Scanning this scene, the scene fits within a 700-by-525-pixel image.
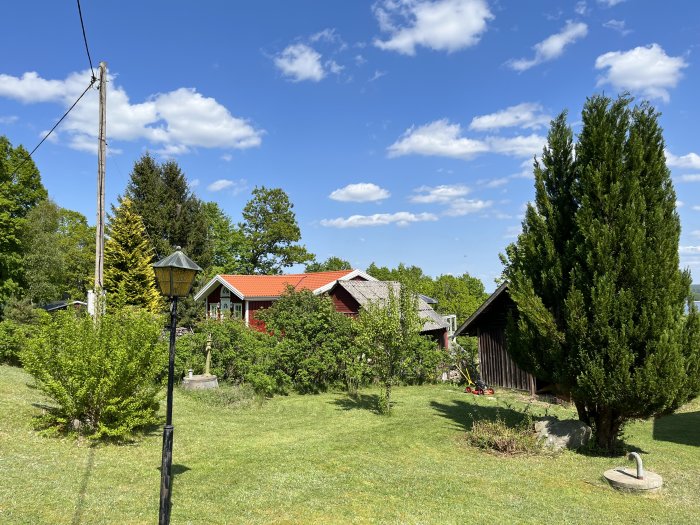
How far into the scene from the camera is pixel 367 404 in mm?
14664

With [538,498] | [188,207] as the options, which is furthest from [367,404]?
[188,207]

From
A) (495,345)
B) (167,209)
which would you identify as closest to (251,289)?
(167,209)

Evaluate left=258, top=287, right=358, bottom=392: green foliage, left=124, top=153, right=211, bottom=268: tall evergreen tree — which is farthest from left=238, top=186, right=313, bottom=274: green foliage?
left=258, top=287, right=358, bottom=392: green foliage

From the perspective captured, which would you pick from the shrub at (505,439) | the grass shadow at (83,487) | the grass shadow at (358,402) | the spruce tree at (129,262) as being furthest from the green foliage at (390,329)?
the spruce tree at (129,262)

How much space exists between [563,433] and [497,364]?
8861 millimetres

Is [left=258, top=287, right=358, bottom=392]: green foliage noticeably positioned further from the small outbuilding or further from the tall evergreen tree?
the tall evergreen tree

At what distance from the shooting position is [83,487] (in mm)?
6586

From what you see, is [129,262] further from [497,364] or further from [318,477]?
[318,477]

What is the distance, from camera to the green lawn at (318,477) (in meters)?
6.09

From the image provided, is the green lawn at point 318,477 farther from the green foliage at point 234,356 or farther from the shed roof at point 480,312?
A: the shed roof at point 480,312

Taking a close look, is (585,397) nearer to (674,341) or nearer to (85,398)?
(674,341)

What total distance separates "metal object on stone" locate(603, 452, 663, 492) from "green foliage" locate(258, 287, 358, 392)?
32.1 ft

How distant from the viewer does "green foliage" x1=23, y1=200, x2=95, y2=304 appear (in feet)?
105

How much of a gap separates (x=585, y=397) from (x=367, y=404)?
23.3ft
